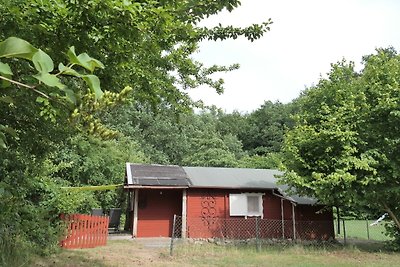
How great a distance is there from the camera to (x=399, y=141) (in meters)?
11.9

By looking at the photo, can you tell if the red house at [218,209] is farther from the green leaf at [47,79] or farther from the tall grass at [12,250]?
the green leaf at [47,79]

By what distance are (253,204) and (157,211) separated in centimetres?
423

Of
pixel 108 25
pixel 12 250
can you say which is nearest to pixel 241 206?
pixel 12 250

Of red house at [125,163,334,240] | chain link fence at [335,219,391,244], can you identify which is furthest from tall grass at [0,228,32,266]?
chain link fence at [335,219,391,244]

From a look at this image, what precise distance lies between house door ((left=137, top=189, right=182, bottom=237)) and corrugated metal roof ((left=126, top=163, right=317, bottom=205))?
2.57 ft

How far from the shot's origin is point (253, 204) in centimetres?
1661

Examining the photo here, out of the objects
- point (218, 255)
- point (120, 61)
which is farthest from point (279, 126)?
point (120, 61)

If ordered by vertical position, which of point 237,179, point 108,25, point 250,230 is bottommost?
point 250,230

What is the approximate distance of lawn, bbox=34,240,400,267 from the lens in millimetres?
9078

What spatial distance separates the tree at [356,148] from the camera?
39.0ft

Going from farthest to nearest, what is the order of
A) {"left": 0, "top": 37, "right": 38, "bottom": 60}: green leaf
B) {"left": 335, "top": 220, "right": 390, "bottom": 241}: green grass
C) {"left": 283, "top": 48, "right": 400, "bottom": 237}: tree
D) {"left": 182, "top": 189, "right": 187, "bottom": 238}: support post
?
{"left": 335, "top": 220, "right": 390, "bottom": 241}: green grass
{"left": 182, "top": 189, "right": 187, "bottom": 238}: support post
{"left": 283, "top": 48, "right": 400, "bottom": 237}: tree
{"left": 0, "top": 37, "right": 38, "bottom": 60}: green leaf

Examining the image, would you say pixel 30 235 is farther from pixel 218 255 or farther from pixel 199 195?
pixel 199 195

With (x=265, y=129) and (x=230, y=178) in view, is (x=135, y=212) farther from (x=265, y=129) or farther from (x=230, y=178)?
(x=265, y=129)

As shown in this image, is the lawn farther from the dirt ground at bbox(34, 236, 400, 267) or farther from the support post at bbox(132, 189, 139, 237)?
the support post at bbox(132, 189, 139, 237)
